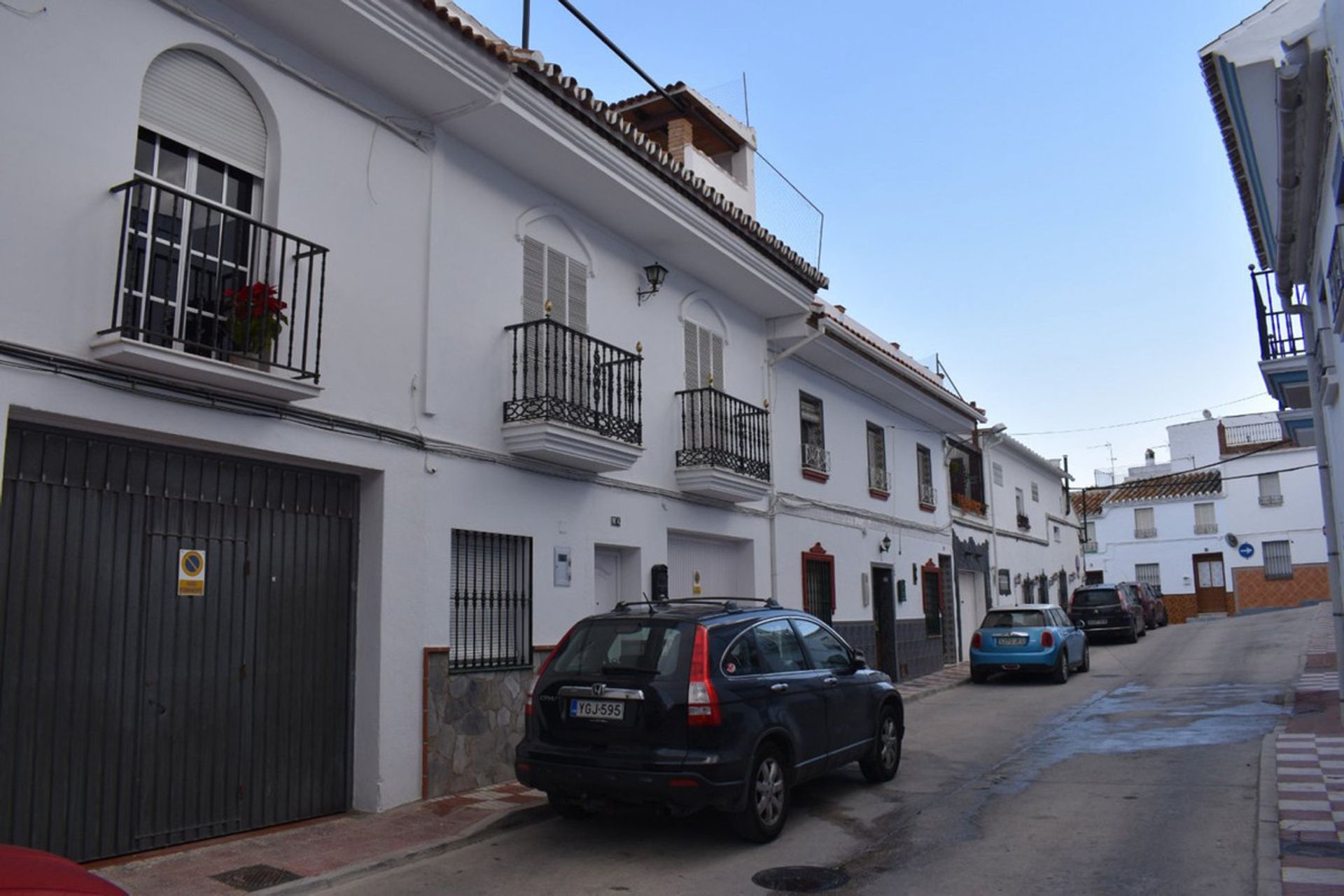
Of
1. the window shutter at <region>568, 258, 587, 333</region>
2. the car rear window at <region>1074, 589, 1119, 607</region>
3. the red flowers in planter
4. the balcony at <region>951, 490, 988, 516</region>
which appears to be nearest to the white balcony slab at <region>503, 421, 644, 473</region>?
the window shutter at <region>568, 258, 587, 333</region>

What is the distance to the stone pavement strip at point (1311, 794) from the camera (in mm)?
5594

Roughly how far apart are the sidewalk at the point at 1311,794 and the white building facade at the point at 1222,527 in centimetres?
3124

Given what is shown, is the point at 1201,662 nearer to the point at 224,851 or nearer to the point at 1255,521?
the point at 224,851

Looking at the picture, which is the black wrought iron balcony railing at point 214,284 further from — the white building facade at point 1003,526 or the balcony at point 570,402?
the white building facade at point 1003,526

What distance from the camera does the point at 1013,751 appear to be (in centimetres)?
1057

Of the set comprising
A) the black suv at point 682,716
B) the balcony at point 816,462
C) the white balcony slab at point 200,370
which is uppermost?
the balcony at point 816,462

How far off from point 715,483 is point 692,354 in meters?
1.89

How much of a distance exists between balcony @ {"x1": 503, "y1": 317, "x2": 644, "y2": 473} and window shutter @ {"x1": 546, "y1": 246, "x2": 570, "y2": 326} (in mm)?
358

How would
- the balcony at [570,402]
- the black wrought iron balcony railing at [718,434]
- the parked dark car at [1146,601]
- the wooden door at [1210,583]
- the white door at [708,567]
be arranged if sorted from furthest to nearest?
the wooden door at [1210,583] < the parked dark car at [1146,601] < the white door at [708,567] < the black wrought iron balcony railing at [718,434] < the balcony at [570,402]

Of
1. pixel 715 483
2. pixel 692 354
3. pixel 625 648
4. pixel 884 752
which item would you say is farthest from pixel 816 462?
pixel 625 648

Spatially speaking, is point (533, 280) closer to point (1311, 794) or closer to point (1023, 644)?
point (1311, 794)

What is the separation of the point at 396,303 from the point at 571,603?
3597 mm

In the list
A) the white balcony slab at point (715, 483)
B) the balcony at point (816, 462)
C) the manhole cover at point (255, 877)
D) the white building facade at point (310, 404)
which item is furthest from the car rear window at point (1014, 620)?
the manhole cover at point (255, 877)

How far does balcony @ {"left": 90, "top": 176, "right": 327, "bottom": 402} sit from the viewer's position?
6.20 metres
